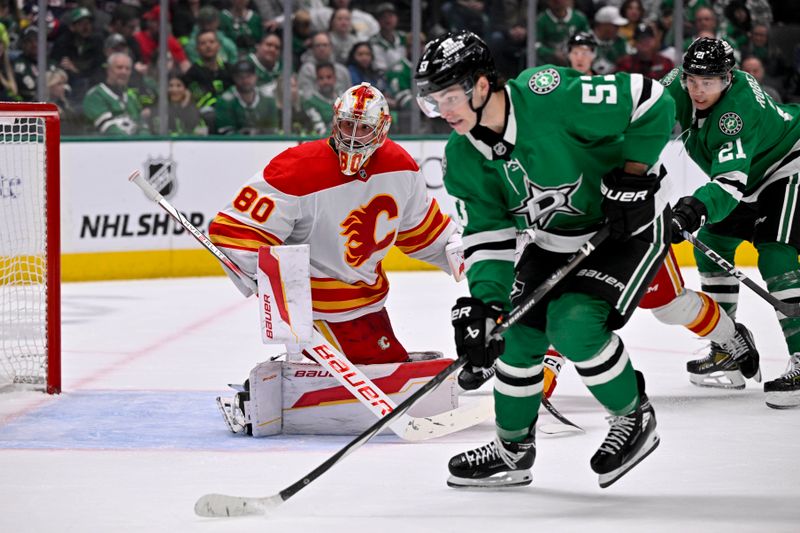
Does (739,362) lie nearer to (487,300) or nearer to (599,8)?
(487,300)

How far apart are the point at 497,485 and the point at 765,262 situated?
159 centimetres

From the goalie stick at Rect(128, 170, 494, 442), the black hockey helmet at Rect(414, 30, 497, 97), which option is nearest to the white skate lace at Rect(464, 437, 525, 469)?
the goalie stick at Rect(128, 170, 494, 442)

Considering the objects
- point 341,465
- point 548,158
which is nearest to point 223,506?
point 341,465

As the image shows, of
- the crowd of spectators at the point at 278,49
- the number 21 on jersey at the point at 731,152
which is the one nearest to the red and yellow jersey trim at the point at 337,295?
the number 21 on jersey at the point at 731,152

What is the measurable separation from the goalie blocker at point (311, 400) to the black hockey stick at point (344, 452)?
696mm

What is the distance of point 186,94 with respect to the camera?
730cm

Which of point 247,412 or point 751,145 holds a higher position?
point 751,145

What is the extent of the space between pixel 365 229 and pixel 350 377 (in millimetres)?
463

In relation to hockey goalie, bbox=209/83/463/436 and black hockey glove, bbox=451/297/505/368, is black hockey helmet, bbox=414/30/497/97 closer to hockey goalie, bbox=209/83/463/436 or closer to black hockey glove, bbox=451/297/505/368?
black hockey glove, bbox=451/297/505/368

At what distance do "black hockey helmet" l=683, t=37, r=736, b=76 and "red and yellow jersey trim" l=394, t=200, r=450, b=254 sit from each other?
871 millimetres

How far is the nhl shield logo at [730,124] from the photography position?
12.1 ft

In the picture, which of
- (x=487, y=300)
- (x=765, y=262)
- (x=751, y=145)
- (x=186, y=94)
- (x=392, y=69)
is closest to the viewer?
(x=487, y=300)

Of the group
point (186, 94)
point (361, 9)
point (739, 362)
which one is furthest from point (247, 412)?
point (361, 9)

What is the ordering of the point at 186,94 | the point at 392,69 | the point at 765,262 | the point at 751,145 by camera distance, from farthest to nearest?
the point at 392,69 → the point at 186,94 → the point at 765,262 → the point at 751,145
